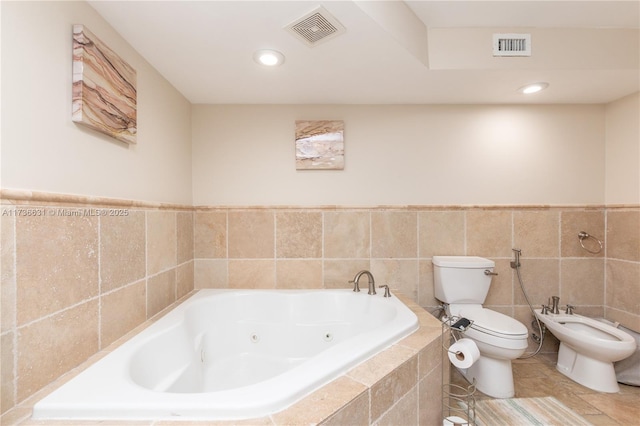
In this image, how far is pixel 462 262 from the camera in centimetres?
203

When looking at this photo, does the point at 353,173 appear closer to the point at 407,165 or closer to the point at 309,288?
the point at 407,165

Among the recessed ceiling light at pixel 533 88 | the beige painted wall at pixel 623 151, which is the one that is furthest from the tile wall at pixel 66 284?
the beige painted wall at pixel 623 151

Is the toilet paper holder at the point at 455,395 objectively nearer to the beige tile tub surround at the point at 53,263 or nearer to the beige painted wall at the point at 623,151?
the beige tile tub surround at the point at 53,263

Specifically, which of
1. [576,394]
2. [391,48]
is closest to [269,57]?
[391,48]

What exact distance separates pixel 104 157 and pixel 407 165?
1.92m

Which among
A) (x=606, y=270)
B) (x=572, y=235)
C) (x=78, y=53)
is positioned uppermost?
(x=78, y=53)

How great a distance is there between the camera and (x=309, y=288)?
2.17 m

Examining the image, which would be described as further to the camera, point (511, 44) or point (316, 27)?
point (511, 44)

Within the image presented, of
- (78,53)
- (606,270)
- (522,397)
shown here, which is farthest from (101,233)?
(606,270)

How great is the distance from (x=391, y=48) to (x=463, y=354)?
1574mm

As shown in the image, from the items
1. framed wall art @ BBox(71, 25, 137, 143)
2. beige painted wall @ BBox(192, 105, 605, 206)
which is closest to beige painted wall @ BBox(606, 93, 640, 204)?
beige painted wall @ BBox(192, 105, 605, 206)

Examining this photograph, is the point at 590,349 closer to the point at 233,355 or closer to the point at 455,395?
the point at 455,395

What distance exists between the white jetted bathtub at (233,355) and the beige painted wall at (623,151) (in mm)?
1914

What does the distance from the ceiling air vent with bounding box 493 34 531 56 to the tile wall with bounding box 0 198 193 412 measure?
2188 mm
